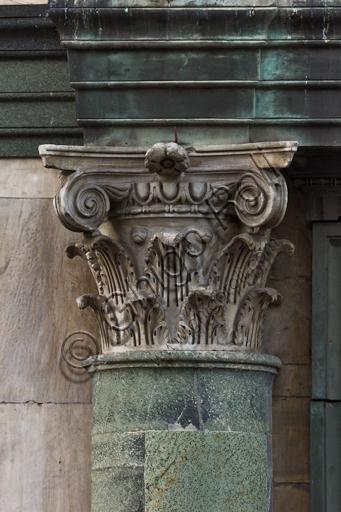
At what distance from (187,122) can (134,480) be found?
6.67 ft

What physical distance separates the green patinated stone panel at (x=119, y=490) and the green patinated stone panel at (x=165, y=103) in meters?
2.01

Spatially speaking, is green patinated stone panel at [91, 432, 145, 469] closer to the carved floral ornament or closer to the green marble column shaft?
the green marble column shaft

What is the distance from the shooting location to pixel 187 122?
14.4 ft

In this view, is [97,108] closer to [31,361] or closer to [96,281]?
[96,281]

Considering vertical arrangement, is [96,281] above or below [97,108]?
below

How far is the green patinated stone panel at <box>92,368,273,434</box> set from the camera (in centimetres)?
425

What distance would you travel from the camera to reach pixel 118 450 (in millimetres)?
4293

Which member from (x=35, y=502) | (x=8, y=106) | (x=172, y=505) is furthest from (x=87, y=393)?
(x=8, y=106)

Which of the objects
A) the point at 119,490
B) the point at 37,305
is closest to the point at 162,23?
the point at 37,305

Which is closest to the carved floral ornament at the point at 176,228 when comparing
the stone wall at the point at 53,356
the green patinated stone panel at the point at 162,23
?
the stone wall at the point at 53,356

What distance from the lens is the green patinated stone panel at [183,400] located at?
14.0 feet

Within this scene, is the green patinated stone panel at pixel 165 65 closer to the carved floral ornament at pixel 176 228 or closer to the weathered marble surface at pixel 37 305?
the carved floral ornament at pixel 176 228

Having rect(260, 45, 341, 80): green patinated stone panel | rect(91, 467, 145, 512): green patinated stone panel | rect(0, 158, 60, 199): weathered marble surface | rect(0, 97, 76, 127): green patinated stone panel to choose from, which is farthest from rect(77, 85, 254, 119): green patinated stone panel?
rect(91, 467, 145, 512): green patinated stone panel

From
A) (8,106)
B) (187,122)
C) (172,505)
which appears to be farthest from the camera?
(8,106)
